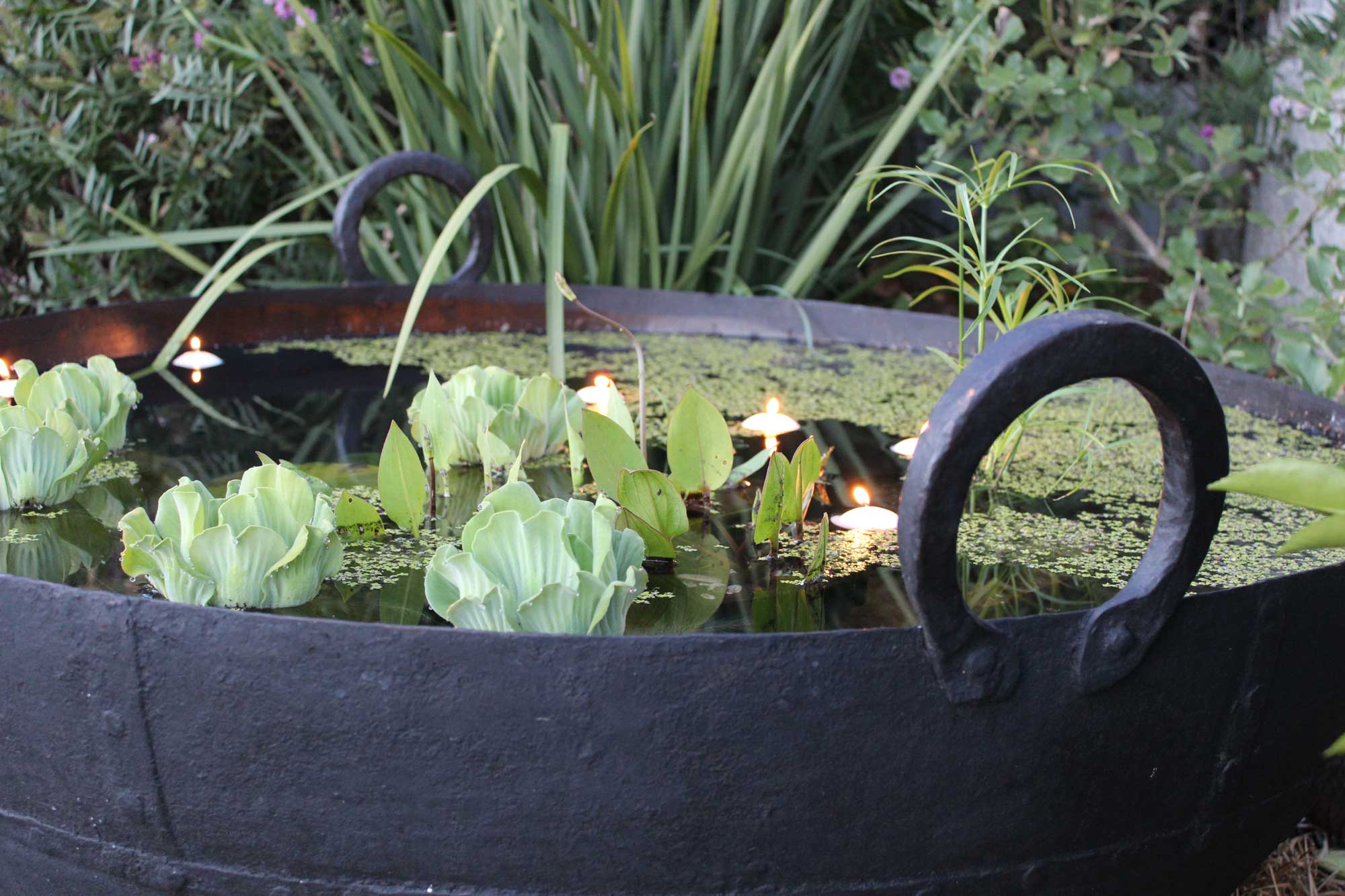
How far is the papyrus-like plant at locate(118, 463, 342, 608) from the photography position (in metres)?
0.84

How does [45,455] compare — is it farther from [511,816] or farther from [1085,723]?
[1085,723]

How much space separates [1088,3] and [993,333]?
3.23ft

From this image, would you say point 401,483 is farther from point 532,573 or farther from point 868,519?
point 868,519

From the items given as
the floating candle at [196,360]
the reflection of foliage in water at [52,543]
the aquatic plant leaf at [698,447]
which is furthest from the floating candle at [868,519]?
the floating candle at [196,360]

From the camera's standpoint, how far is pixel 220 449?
52.8 inches

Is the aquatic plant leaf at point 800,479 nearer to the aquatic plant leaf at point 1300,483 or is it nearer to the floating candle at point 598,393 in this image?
the floating candle at point 598,393

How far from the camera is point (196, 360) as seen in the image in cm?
166

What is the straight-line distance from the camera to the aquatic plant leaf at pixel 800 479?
3.24 feet

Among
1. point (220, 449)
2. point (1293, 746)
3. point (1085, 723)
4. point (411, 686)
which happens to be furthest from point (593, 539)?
point (220, 449)

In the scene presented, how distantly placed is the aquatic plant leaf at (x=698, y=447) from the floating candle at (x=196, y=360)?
0.82 meters

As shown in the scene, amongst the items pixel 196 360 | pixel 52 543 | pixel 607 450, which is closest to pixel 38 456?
pixel 52 543

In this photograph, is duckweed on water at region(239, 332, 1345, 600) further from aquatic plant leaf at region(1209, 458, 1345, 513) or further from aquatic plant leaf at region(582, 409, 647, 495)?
aquatic plant leaf at region(1209, 458, 1345, 513)

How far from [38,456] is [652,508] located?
0.53 m

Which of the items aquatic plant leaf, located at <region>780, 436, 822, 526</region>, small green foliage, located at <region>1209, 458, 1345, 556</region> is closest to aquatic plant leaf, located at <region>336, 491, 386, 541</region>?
aquatic plant leaf, located at <region>780, 436, 822, 526</region>
